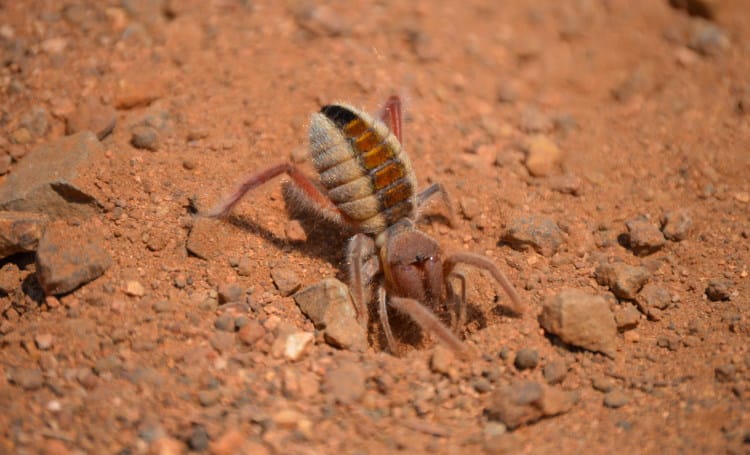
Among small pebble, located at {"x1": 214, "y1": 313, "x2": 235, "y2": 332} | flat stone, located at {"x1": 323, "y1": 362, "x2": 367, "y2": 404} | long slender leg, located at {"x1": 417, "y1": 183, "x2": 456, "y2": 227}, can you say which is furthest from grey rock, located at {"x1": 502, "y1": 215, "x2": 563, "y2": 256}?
small pebble, located at {"x1": 214, "y1": 313, "x2": 235, "y2": 332}

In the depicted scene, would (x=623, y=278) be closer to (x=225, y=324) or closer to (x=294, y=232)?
(x=294, y=232)

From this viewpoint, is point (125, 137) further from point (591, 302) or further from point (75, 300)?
point (591, 302)

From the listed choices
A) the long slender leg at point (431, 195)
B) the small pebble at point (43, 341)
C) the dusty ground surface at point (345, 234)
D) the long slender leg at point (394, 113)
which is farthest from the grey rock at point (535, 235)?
the small pebble at point (43, 341)

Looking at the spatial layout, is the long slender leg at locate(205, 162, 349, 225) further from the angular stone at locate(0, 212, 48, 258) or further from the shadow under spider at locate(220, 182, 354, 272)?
the angular stone at locate(0, 212, 48, 258)

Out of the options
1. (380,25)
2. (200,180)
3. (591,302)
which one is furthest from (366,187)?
(380,25)

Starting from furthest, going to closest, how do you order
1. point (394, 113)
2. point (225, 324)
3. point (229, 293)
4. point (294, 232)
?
point (394, 113), point (294, 232), point (229, 293), point (225, 324)

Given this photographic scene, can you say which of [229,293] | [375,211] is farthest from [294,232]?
[229,293]
